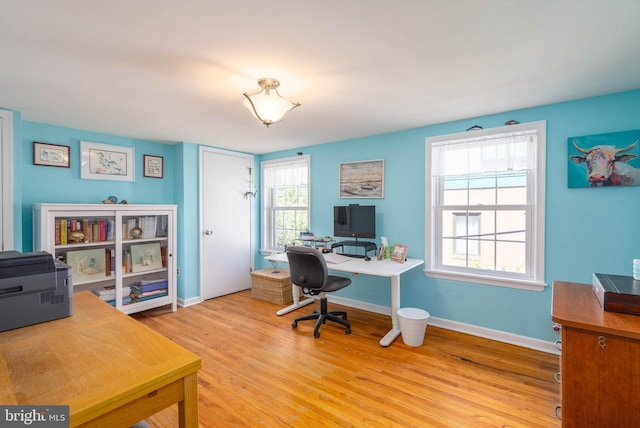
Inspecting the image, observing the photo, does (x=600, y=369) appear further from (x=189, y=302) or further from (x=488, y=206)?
(x=189, y=302)

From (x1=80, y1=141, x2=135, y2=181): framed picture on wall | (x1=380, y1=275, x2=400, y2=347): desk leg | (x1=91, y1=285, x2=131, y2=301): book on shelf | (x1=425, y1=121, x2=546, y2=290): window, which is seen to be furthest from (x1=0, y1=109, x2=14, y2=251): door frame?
(x1=425, y1=121, x2=546, y2=290): window

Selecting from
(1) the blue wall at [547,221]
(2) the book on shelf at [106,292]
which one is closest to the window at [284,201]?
(1) the blue wall at [547,221]

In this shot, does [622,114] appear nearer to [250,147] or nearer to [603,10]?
[603,10]

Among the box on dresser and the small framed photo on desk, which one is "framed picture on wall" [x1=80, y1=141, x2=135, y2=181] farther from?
the box on dresser

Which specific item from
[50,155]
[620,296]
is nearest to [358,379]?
[620,296]

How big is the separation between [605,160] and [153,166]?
4.71 meters

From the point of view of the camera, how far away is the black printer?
1.24 m

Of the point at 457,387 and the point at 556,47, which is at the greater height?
the point at 556,47

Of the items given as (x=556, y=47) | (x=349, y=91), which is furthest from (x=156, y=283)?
(x=556, y=47)

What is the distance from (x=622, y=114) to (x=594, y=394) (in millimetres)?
2213

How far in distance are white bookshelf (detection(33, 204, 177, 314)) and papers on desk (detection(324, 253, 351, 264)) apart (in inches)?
76.3

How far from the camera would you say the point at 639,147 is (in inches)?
88.3

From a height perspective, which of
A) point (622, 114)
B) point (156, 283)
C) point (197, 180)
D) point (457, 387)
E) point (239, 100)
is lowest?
point (457, 387)

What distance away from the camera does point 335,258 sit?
11.2 ft
